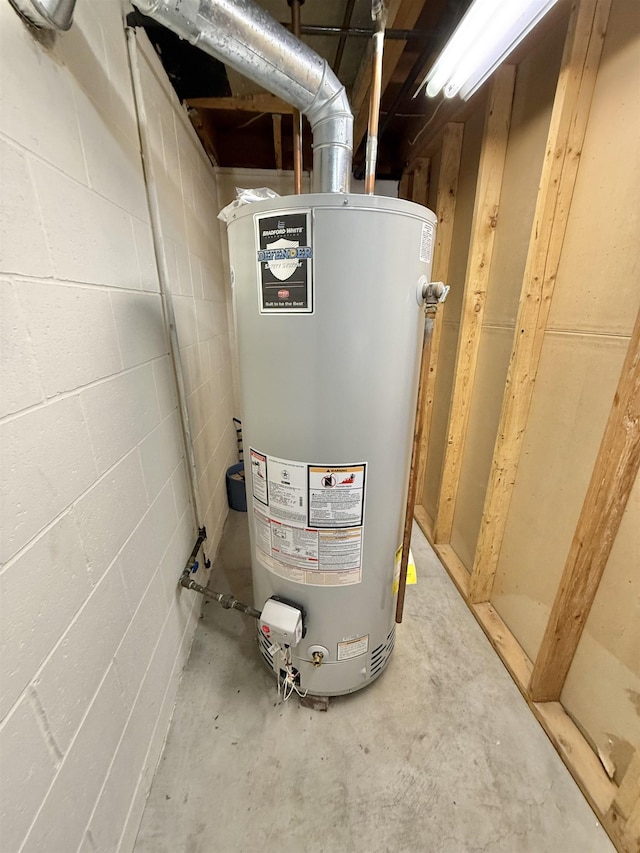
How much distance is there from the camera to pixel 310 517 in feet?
3.31

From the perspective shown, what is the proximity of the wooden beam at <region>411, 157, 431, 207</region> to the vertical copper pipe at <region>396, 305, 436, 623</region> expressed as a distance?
1.76 m

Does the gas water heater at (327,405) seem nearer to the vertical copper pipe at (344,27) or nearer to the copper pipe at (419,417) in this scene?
the copper pipe at (419,417)

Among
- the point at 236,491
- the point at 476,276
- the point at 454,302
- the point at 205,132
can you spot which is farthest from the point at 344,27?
the point at 236,491

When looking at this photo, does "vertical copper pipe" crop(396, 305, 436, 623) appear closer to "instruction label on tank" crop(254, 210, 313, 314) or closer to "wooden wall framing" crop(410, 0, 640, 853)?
"instruction label on tank" crop(254, 210, 313, 314)

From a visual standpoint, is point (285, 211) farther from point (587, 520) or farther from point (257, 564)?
point (587, 520)

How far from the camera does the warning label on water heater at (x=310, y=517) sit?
98 cm

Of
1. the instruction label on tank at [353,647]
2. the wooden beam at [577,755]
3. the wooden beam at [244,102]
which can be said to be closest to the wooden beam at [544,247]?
the wooden beam at [577,755]

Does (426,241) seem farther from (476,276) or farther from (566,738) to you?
(566,738)

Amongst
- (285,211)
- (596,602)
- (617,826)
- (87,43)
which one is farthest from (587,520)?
(87,43)

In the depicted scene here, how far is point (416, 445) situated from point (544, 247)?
33.1 inches

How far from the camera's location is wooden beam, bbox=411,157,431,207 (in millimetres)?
2180

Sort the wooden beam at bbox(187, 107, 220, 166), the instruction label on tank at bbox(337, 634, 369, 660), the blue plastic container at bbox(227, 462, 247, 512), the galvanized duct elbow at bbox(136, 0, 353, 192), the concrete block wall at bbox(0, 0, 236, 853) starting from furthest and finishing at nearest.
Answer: the blue plastic container at bbox(227, 462, 247, 512)
the wooden beam at bbox(187, 107, 220, 166)
the instruction label on tank at bbox(337, 634, 369, 660)
the galvanized duct elbow at bbox(136, 0, 353, 192)
the concrete block wall at bbox(0, 0, 236, 853)

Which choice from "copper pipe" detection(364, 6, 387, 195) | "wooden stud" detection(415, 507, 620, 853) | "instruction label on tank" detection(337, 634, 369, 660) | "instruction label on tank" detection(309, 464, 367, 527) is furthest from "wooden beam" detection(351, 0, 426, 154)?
"wooden stud" detection(415, 507, 620, 853)

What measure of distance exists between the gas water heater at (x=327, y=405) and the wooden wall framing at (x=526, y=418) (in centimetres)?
54
